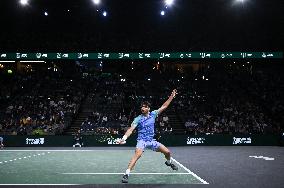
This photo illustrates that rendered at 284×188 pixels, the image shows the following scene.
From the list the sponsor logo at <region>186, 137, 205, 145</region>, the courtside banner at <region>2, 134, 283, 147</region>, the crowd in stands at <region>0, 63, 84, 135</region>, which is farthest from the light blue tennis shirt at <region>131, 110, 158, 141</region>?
the crowd in stands at <region>0, 63, 84, 135</region>

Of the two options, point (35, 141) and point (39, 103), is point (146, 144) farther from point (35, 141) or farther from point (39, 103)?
point (39, 103)

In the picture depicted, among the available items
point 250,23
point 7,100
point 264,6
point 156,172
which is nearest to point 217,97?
point 250,23

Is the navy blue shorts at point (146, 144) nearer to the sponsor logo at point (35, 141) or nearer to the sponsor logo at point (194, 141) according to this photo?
the sponsor logo at point (194, 141)

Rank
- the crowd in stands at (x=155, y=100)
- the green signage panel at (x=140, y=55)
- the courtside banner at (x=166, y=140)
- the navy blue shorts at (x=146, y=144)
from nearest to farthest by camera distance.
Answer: the navy blue shorts at (x=146, y=144), the courtside banner at (x=166, y=140), the crowd in stands at (x=155, y=100), the green signage panel at (x=140, y=55)

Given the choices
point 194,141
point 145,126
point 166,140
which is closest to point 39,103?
point 166,140

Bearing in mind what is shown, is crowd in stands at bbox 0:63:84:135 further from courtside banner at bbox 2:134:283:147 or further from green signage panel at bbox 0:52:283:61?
green signage panel at bbox 0:52:283:61

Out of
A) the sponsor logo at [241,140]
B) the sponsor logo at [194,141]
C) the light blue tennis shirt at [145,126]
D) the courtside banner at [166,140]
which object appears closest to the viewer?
the light blue tennis shirt at [145,126]

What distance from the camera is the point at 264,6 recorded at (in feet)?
103

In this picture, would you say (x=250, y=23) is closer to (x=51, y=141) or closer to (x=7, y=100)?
(x=51, y=141)

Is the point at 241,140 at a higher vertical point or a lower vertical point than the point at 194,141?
higher

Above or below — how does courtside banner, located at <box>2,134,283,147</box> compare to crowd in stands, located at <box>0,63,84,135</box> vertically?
below

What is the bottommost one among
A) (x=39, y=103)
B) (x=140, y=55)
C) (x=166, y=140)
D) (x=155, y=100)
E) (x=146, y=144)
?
(x=166, y=140)

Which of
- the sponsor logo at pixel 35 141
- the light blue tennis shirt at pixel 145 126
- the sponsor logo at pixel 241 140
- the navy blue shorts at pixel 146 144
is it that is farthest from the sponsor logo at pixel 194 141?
the light blue tennis shirt at pixel 145 126

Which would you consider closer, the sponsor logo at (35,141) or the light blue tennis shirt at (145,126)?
the light blue tennis shirt at (145,126)
